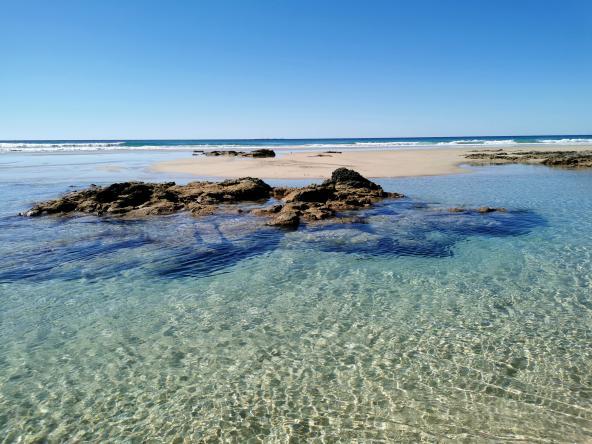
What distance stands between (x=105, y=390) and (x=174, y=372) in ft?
2.62

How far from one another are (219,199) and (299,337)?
1214 centimetres

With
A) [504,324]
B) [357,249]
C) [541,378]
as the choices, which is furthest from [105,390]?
[357,249]

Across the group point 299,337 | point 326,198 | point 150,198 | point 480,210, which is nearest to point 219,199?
point 150,198

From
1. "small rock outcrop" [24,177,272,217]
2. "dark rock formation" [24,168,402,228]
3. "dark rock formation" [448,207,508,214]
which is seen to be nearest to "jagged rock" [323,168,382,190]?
"dark rock formation" [24,168,402,228]

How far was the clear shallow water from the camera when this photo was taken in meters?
4.36

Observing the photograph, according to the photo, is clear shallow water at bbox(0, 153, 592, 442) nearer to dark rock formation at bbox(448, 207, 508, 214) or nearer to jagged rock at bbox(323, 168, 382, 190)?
dark rock formation at bbox(448, 207, 508, 214)

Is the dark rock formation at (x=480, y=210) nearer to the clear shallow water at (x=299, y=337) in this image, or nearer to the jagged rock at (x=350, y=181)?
the clear shallow water at (x=299, y=337)

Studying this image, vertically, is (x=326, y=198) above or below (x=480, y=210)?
above

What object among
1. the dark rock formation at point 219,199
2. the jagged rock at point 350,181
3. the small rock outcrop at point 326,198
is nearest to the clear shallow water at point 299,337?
the small rock outcrop at point 326,198

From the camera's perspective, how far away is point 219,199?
57.2ft

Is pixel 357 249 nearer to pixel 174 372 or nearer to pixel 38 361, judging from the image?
pixel 174 372

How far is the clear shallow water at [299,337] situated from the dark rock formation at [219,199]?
10.5 feet

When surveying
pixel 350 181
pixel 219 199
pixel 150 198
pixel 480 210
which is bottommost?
pixel 480 210

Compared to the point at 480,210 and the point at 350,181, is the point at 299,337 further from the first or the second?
the point at 350,181
